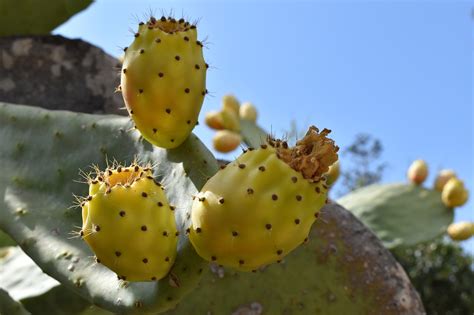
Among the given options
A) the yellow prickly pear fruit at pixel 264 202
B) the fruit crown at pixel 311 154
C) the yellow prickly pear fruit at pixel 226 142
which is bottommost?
the yellow prickly pear fruit at pixel 226 142

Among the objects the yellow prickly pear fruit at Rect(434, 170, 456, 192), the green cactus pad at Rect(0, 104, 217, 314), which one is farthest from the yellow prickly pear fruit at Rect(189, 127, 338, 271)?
the yellow prickly pear fruit at Rect(434, 170, 456, 192)

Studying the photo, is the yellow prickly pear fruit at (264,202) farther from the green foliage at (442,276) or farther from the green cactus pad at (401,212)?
the green foliage at (442,276)

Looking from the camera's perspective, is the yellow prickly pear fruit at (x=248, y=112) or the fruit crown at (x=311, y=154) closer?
the fruit crown at (x=311, y=154)

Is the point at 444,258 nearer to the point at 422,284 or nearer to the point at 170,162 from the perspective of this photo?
the point at 422,284

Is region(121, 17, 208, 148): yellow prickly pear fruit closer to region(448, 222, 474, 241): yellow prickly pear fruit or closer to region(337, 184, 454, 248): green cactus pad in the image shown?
region(337, 184, 454, 248): green cactus pad

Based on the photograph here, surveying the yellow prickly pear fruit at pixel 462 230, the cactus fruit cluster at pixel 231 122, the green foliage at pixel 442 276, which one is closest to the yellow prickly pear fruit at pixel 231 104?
the cactus fruit cluster at pixel 231 122

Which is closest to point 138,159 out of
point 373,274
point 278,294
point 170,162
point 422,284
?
point 170,162

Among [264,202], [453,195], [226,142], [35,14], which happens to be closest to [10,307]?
[264,202]
